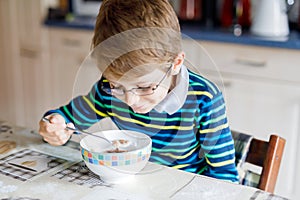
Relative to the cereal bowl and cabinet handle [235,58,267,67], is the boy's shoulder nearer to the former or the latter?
the cereal bowl

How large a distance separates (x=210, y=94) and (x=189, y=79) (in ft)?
0.20

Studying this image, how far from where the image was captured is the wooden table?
2.95 ft

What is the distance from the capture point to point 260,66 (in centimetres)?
208

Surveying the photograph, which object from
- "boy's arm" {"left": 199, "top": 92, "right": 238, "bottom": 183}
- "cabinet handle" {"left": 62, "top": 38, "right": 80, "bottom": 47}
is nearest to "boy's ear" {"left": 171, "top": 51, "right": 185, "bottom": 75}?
"boy's arm" {"left": 199, "top": 92, "right": 238, "bottom": 183}

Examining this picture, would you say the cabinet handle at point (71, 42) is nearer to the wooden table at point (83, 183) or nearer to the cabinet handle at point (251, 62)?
the cabinet handle at point (251, 62)

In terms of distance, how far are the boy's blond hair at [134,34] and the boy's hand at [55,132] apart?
20 cm

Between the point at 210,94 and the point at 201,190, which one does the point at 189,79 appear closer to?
the point at 210,94

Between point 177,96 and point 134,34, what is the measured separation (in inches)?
8.6

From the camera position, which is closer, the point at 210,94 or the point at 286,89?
the point at 210,94

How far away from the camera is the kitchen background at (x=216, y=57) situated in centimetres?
206

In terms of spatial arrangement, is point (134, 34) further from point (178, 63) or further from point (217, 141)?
point (217, 141)

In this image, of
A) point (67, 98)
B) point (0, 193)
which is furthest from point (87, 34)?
point (0, 193)

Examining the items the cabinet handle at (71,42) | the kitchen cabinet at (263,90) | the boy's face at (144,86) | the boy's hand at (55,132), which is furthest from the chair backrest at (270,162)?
the cabinet handle at (71,42)

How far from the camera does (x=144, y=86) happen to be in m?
0.98
